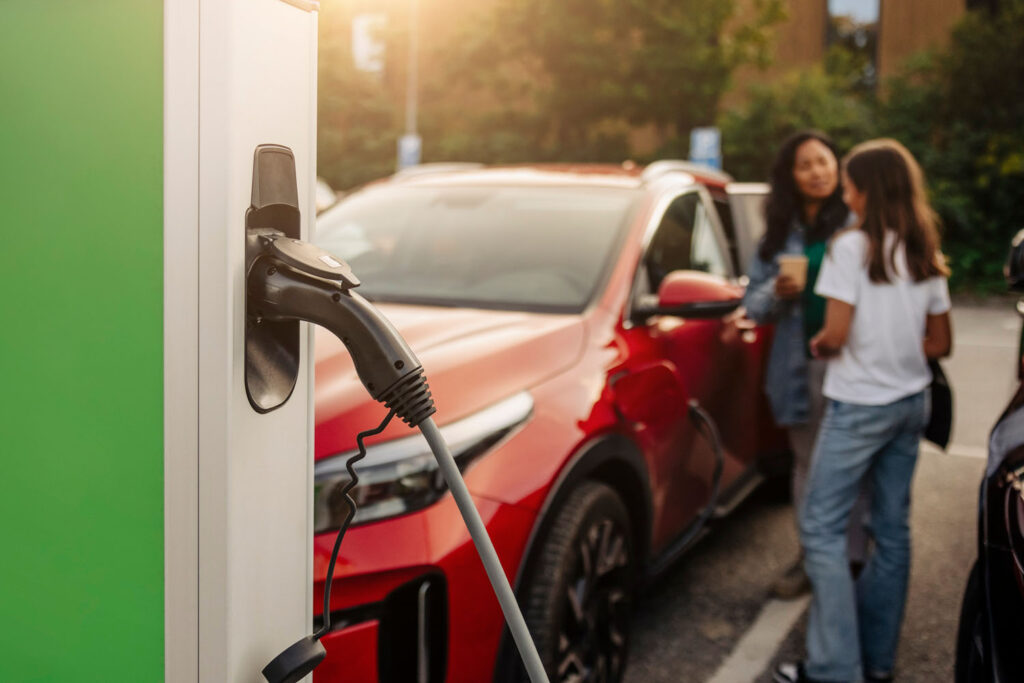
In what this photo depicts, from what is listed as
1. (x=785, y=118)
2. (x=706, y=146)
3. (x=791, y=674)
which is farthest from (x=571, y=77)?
(x=791, y=674)

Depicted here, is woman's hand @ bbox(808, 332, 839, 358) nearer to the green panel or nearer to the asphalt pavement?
the asphalt pavement

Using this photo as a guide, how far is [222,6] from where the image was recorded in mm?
1087

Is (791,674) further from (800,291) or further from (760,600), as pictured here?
(800,291)

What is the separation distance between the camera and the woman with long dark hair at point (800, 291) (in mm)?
3877

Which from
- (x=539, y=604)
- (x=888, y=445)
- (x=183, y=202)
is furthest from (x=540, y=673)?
(x=888, y=445)

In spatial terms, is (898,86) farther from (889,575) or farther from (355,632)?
(355,632)

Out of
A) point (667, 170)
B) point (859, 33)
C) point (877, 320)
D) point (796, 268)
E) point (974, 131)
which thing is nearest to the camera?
point (877, 320)

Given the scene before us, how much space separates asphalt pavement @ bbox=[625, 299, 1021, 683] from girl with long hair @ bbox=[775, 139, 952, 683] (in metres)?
0.26

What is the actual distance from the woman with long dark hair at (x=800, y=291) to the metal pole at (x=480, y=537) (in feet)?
8.92

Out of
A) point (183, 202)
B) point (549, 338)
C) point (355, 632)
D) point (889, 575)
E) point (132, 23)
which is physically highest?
point (132, 23)

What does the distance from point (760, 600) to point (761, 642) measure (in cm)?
40

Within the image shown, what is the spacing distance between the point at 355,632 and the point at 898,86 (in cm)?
2324

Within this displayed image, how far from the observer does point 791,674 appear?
10.8 feet

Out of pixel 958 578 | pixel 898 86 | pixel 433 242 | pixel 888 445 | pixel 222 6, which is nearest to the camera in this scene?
pixel 222 6
